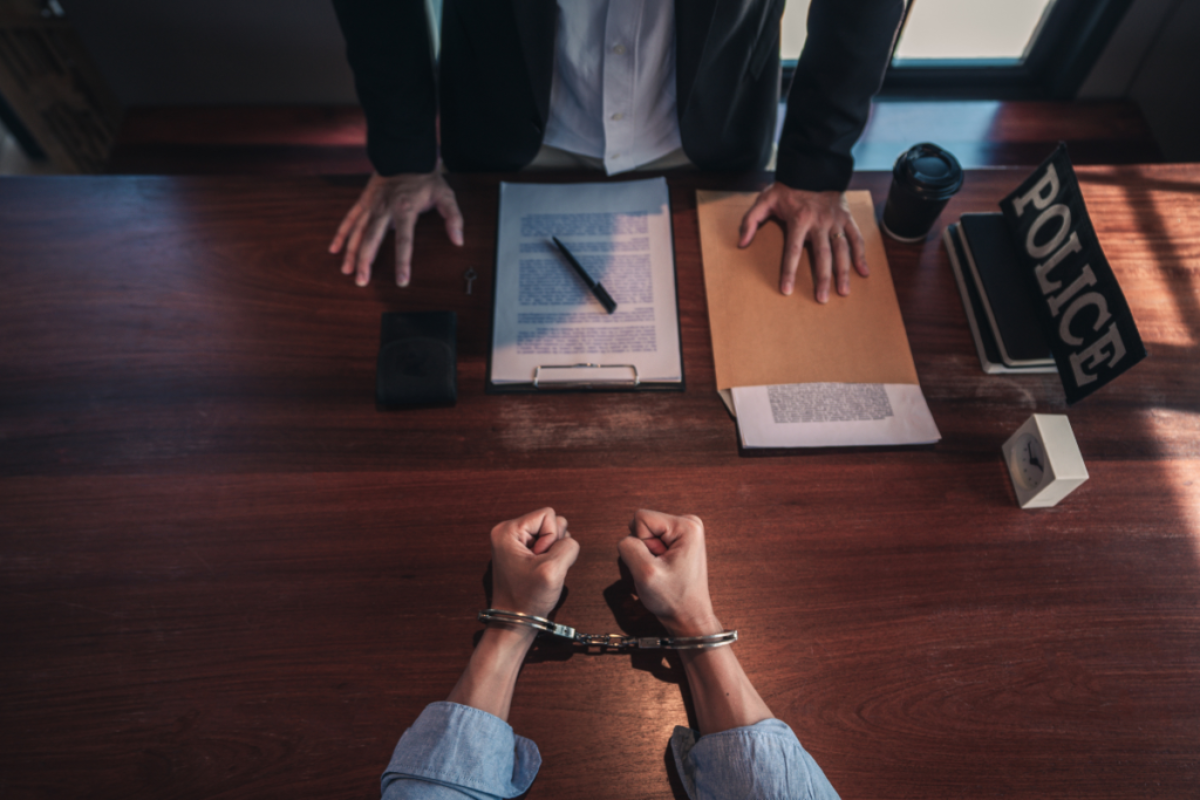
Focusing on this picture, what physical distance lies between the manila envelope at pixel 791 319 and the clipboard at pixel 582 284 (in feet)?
0.25

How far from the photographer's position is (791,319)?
0.92 meters

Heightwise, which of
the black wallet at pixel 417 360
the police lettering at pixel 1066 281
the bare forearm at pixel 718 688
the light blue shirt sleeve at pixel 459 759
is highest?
the police lettering at pixel 1066 281

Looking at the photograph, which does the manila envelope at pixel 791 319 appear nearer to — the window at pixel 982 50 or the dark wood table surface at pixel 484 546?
the dark wood table surface at pixel 484 546

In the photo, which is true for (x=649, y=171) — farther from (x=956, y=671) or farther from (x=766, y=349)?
(x=956, y=671)

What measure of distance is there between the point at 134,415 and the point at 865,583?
1075mm

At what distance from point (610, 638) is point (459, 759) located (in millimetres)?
215

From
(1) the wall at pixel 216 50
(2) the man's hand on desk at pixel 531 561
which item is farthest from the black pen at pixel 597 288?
(1) the wall at pixel 216 50

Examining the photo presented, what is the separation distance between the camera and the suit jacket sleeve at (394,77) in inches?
35.9

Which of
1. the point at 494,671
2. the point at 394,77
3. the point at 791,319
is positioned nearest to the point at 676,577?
the point at 494,671

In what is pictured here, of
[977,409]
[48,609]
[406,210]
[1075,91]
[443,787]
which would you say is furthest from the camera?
[1075,91]

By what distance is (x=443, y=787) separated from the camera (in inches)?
25.1

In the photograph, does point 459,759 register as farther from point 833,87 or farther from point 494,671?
point 833,87

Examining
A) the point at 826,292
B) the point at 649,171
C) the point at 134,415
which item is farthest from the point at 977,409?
the point at 134,415

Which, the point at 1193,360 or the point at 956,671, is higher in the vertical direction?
the point at 1193,360
